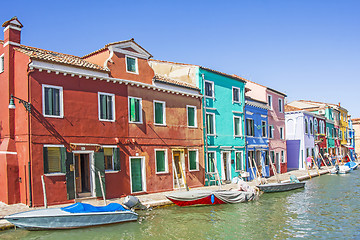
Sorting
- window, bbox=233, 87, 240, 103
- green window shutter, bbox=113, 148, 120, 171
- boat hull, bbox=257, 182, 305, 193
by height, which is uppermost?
window, bbox=233, 87, 240, 103

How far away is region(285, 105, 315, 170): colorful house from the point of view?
3841 centimetres

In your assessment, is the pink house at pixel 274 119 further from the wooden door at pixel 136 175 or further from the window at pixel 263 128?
the wooden door at pixel 136 175

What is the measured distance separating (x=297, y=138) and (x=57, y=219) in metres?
31.9

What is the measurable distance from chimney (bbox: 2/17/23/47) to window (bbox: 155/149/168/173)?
8986mm

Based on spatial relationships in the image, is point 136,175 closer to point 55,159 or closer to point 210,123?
point 55,159

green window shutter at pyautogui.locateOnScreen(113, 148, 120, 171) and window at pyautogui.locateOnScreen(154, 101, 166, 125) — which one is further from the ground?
window at pyautogui.locateOnScreen(154, 101, 166, 125)

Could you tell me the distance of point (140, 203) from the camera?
1537cm

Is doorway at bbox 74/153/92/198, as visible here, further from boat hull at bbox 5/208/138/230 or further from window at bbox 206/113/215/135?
window at bbox 206/113/215/135

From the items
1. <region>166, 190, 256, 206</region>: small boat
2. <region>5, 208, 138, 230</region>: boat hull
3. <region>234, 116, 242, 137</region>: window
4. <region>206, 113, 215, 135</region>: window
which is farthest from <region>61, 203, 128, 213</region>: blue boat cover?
<region>234, 116, 242, 137</region>: window

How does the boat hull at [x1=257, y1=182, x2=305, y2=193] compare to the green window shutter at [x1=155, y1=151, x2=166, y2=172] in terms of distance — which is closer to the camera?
the green window shutter at [x1=155, y1=151, x2=166, y2=172]

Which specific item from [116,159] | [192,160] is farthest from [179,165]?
[116,159]

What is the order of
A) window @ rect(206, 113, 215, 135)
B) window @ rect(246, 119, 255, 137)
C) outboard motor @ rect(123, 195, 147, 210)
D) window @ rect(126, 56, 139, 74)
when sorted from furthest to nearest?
window @ rect(246, 119, 255, 137) < window @ rect(206, 113, 215, 135) < window @ rect(126, 56, 139, 74) < outboard motor @ rect(123, 195, 147, 210)

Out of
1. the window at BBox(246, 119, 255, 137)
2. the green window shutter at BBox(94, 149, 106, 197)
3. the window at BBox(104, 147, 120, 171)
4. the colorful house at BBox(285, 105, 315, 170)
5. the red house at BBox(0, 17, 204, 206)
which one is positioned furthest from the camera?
the colorful house at BBox(285, 105, 315, 170)

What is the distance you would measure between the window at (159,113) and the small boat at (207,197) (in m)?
4.81
